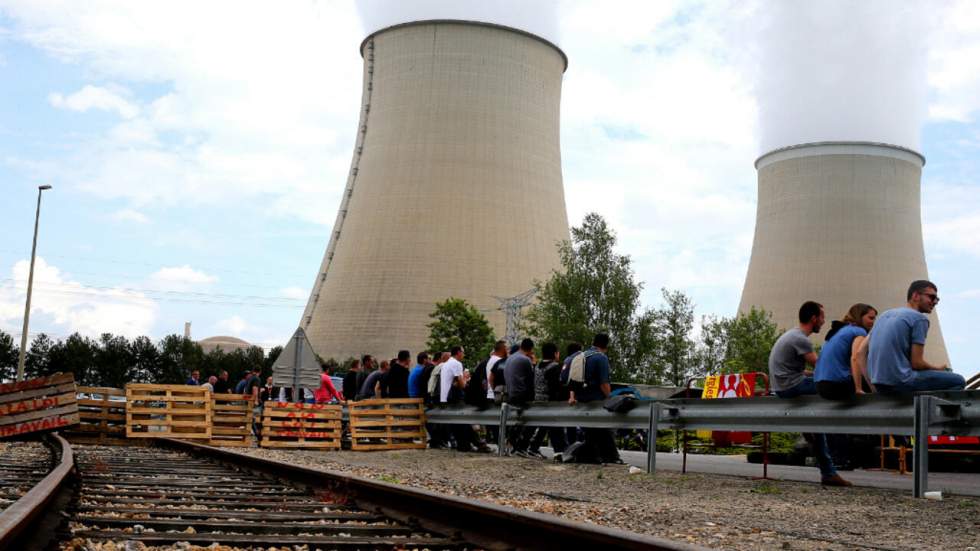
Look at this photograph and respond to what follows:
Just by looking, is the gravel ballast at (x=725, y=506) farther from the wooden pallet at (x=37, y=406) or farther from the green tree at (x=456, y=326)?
the green tree at (x=456, y=326)

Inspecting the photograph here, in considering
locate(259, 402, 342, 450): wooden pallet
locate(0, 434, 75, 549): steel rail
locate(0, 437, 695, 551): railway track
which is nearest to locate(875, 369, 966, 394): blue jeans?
locate(0, 437, 695, 551): railway track

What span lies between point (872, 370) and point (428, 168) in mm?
28422

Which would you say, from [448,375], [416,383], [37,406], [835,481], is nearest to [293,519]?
[835,481]

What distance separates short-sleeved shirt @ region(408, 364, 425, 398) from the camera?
13602 millimetres

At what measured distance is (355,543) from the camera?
140 inches

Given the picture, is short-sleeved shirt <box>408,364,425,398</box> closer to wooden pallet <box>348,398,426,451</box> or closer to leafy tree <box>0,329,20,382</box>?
wooden pallet <box>348,398,426,451</box>

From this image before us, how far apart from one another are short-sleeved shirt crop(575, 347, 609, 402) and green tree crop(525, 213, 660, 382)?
101 feet

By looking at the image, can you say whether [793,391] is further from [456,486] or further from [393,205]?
[393,205]

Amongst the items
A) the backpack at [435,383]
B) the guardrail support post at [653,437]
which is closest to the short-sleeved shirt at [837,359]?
the guardrail support post at [653,437]

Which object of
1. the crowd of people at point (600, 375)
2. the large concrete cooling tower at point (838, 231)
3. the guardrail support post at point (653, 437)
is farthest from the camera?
the large concrete cooling tower at point (838, 231)

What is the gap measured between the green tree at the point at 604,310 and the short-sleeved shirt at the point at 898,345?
34178 mm

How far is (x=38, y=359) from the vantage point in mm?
61125

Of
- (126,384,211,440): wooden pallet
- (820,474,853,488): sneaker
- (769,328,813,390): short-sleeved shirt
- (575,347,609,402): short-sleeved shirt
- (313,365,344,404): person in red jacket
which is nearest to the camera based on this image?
(820,474,853,488): sneaker

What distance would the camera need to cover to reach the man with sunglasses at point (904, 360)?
6.05 metres
